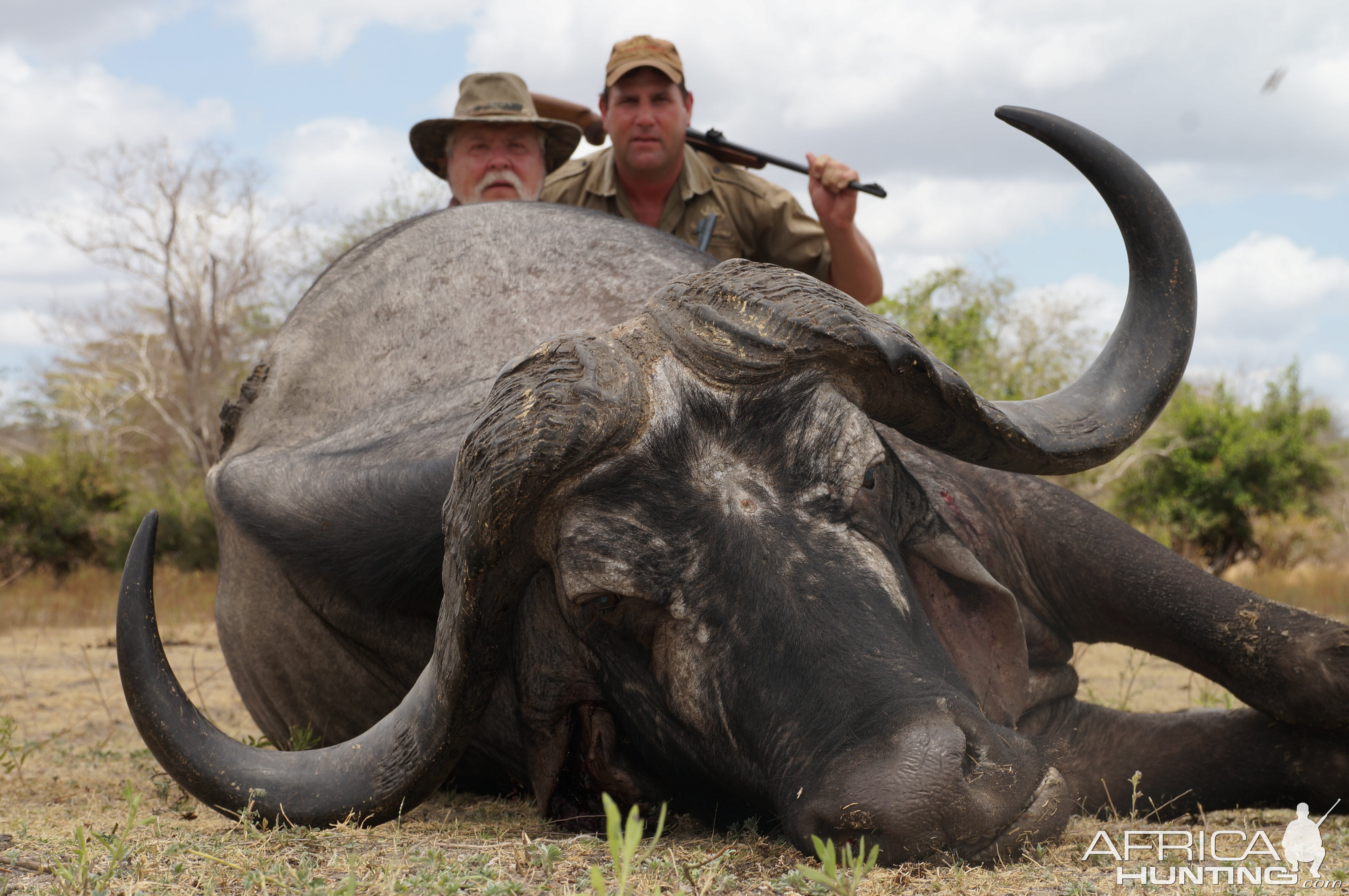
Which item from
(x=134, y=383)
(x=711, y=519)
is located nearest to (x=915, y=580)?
(x=711, y=519)

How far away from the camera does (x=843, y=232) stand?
5914mm

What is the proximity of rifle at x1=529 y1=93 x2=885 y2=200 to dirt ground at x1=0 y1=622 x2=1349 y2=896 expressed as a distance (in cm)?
370

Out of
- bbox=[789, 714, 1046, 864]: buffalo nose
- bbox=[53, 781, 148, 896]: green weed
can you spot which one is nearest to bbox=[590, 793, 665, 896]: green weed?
bbox=[789, 714, 1046, 864]: buffalo nose

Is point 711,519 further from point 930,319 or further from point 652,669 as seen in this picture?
point 930,319

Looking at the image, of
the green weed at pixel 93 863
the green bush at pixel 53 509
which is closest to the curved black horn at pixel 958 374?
the green weed at pixel 93 863

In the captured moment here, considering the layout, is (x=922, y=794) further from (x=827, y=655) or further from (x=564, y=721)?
(x=564, y=721)

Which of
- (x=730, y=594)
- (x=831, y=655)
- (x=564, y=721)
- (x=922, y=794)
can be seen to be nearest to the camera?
(x=922, y=794)

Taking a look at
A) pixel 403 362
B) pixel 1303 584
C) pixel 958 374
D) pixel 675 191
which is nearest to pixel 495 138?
pixel 675 191

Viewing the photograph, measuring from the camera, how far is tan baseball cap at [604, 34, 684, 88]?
20.9 feet

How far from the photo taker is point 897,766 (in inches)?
78.7

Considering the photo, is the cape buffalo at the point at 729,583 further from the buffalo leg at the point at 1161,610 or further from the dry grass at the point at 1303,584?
the dry grass at the point at 1303,584

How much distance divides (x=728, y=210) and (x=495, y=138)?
1392mm

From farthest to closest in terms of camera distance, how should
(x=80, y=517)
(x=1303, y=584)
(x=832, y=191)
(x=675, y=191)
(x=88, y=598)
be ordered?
(x=80, y=517) < (x=1303, y=584) < (x=88, y=598) < (x=675, y=191) < (x=832, y=191)

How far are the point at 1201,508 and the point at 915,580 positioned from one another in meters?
15.4
